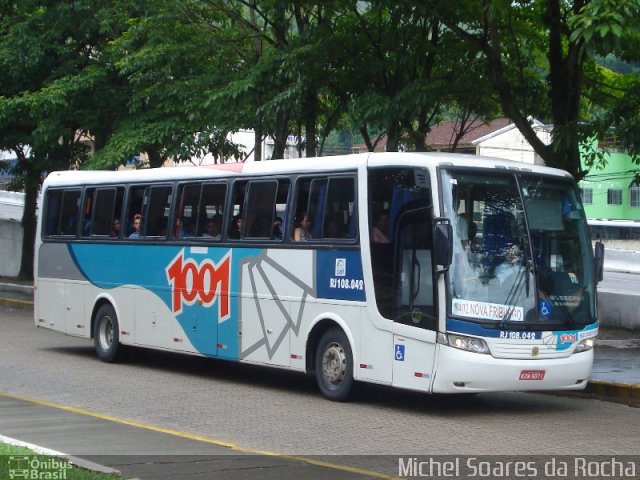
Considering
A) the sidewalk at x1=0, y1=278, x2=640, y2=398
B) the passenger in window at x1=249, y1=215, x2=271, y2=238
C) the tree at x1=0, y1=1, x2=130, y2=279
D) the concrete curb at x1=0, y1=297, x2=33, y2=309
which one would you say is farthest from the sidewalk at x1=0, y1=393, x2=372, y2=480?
the concrete curb at x1=0, y1=297, x2=33, y2=309

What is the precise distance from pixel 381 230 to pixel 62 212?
27.2 ft

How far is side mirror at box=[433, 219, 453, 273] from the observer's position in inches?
470

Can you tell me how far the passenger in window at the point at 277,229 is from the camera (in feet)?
48.2

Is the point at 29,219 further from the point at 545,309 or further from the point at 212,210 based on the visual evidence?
the point at 545,309

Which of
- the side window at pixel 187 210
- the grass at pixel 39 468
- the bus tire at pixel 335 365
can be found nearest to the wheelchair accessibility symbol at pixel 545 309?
the bus tire at pixel 335 365

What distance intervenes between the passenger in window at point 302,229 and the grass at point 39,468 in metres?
6.38

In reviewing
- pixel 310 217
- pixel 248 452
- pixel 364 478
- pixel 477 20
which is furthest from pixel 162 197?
pixel 364 478

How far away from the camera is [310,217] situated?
46.7 feet

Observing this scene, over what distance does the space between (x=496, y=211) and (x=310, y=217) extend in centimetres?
268

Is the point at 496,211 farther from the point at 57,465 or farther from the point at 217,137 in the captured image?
the point at 217,137

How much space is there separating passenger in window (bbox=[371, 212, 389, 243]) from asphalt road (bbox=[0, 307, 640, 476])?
2.03 meters

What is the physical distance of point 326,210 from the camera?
14008mm

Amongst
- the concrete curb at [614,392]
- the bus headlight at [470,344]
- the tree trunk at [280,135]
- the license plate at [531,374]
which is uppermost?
the tree trunk at [280,135]

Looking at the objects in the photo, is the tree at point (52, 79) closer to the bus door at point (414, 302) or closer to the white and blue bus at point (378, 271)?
the white and blue bus at point (378, 271)
